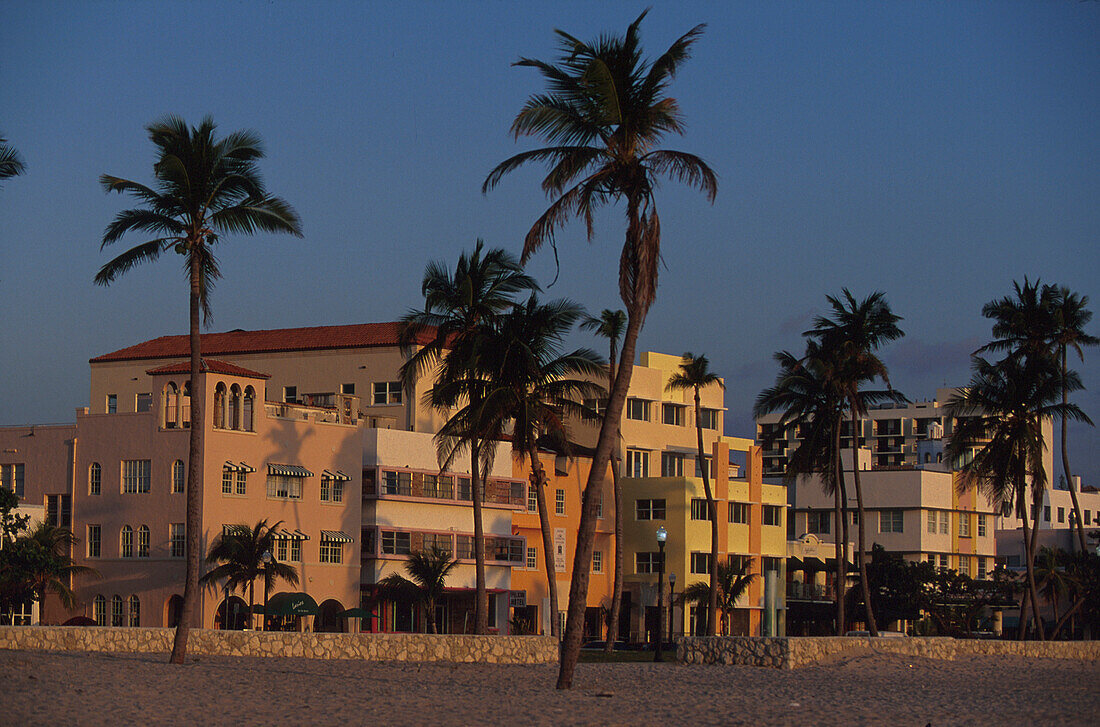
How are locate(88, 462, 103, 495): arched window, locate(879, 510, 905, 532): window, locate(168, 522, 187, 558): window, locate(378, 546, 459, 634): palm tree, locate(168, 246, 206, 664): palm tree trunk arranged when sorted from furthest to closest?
locate(879, 510, 905, 532): window < locate(378, 546, 459, 634): palm tree < locate(88, 462, 103, 495): arched window < locate(168, 522, 187, 558): window < locate(168, 246, 206, 664): palm tree trunk

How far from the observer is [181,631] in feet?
115

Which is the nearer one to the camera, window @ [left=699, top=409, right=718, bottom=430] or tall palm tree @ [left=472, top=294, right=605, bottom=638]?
tall palm tree @ [left=472, top=294, right=605, bottom=638]

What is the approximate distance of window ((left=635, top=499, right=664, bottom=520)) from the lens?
8219 centimetres

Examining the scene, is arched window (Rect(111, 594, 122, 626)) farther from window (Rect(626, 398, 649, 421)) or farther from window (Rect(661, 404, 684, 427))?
window (Rect(661, 404, 684, 427))

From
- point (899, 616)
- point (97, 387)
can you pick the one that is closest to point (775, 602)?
point (899, 616)

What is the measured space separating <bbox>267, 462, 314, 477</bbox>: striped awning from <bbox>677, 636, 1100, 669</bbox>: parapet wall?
2073 centimetres

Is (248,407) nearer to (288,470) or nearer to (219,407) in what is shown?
(219,407)

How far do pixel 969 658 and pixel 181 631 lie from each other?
27.2 m

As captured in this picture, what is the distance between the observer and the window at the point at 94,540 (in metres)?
60.3

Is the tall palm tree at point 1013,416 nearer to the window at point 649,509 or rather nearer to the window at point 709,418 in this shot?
the window at point 649,509

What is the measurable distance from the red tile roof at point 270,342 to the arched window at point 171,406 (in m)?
17.8

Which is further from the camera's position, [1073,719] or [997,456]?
[997,456]

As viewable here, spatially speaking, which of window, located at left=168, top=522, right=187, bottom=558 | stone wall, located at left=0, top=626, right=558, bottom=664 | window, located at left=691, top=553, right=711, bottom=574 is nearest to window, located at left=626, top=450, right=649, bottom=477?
window, located at left=691, top=553, right=711, bottom=574

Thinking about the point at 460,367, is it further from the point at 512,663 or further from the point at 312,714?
the point at 312,714
